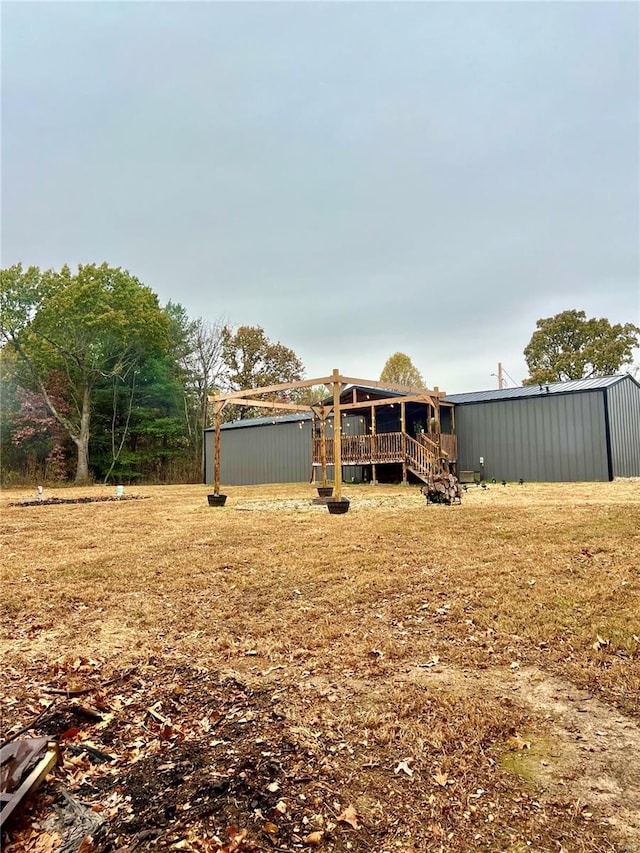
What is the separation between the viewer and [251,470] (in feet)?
73.7

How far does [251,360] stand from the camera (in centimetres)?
3281

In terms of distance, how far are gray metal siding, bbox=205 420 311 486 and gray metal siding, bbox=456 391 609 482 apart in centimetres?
632

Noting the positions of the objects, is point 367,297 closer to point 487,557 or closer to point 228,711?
point 487,557

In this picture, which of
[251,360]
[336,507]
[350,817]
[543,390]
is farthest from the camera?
[251,360]

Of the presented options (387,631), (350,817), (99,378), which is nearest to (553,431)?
(387,631)

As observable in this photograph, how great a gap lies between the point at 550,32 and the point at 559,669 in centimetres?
1016

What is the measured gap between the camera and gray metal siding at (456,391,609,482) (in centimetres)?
1417

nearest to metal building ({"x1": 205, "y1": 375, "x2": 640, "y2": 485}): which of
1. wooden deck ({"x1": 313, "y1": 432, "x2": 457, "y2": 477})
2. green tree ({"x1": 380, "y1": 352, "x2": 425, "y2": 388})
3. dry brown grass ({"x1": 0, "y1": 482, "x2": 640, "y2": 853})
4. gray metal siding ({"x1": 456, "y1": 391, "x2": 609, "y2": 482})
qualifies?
gray metal siding ({"x1": 456, "y1": 391, "x2": 609, "y2": 482})

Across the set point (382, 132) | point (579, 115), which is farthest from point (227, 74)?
point (579, 115)

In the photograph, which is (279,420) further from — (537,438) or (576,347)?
(576,347)

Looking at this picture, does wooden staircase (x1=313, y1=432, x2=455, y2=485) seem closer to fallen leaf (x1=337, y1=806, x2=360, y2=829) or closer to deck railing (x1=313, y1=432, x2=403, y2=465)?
deck railing (x1=313, y1=432, x2=403, y2=465)

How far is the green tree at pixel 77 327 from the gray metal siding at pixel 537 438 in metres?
17.2

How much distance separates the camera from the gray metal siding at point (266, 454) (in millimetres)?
20688

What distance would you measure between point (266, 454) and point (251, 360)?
1248 centimetres
